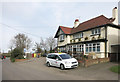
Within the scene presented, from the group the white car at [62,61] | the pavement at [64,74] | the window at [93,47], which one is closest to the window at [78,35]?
the window at [93,47]

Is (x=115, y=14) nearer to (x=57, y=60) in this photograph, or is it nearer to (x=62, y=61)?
(x=62, y=61)

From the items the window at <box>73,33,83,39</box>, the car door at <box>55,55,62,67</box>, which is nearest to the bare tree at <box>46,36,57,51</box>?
the window at <box>73,33,83,39</box>

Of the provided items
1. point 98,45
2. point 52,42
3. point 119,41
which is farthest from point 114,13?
point 52,42

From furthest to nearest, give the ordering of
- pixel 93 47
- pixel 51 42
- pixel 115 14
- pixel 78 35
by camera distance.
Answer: pixel 51 42 → pixel 78 35 → pixel 115 14 → pixel 93 47

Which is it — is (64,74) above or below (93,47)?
below

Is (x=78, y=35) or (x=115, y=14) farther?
(x=78, y=35)

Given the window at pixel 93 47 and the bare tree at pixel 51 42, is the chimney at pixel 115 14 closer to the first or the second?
the window at pixel 93 47

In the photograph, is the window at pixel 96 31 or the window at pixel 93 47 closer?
the window at pixel 93 47

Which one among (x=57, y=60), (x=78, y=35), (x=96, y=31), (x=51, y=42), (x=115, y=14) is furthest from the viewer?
(x=51, y=42)

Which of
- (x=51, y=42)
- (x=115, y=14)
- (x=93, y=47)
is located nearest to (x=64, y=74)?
(x=93, y=47)

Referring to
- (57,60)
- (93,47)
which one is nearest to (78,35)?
(93,47)

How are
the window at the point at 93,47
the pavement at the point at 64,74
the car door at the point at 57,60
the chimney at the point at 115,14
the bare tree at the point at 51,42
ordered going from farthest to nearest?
the bare tree at the point at 51,42, the chimney at the point at 115,14, the window at the point at 93,47, the car door at the point at 57,60, the pavement at the point at 64,74

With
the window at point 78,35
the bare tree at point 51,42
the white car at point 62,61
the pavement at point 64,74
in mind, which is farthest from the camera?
the bare tree at point 51,42

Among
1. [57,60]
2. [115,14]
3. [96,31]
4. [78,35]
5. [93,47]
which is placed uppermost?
[115,14]
